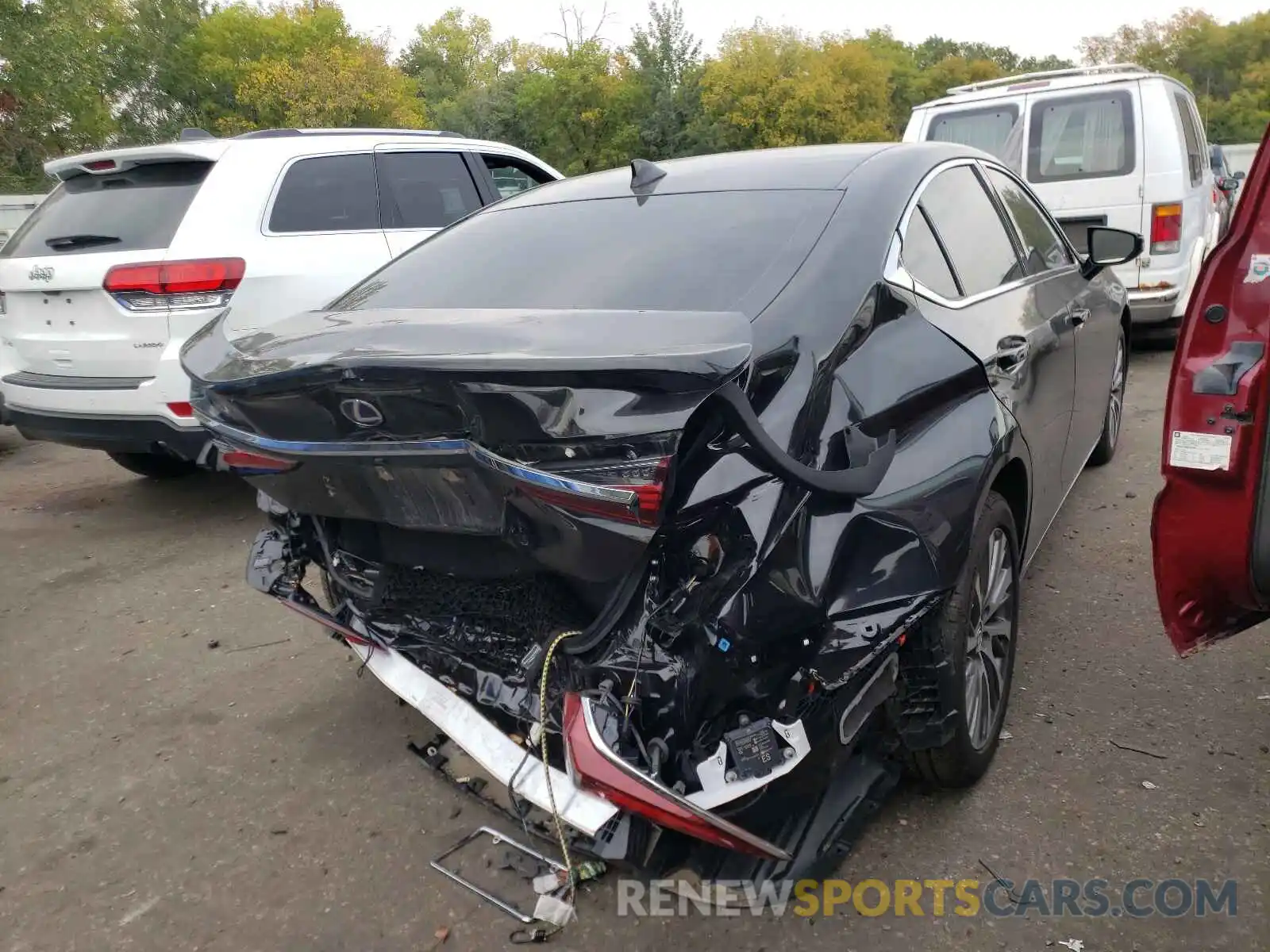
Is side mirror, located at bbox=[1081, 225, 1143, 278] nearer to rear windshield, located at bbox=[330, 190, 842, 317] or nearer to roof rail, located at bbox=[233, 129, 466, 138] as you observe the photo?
rear windshield, located at bbox=[330, 190, 842, 317]

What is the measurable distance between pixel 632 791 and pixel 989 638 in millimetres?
1321

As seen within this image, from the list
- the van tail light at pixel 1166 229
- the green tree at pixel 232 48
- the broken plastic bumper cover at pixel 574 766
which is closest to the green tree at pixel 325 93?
the green tree at pixel 232 48

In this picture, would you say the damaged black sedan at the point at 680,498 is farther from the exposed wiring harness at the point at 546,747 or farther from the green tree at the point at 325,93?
the green tree at the point at 325,93

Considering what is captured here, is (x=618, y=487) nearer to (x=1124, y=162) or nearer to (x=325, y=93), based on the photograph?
(x=1124, y=162)

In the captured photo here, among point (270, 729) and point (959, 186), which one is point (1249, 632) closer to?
point (959, 186)

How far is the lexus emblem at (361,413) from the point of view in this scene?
1.96 metres

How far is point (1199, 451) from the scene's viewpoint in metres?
2.29

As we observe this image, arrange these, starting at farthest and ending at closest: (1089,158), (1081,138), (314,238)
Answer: (1081,138)
(1089,158)
(314,238)

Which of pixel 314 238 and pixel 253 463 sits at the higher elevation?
pixel 314 238

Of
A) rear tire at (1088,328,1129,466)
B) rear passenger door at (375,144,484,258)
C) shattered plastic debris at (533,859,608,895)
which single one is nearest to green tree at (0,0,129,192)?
rear passenger door at (375,144,484,258)

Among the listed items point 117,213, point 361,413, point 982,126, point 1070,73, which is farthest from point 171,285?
point 1070,73

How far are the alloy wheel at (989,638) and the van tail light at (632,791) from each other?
0.87 meters

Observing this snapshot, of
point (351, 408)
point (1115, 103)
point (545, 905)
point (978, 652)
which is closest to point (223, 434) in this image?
point (351, 408)

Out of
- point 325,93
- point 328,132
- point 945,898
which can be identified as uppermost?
point 325,93
